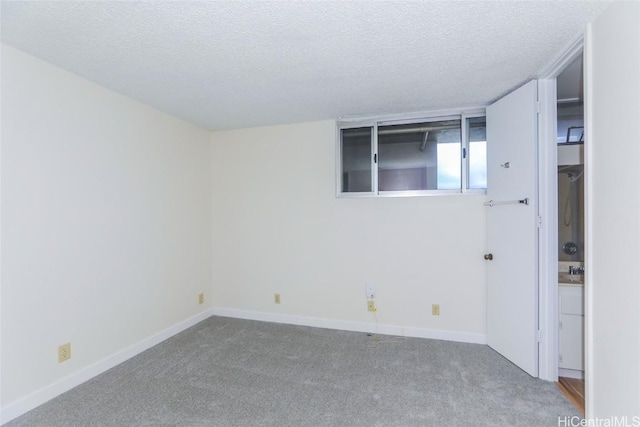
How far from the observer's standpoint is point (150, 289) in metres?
2.87

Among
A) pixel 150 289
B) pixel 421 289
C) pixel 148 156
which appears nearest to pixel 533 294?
pixel 421 289

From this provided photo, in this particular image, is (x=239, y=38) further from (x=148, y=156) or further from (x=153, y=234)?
(x=153, y=234)

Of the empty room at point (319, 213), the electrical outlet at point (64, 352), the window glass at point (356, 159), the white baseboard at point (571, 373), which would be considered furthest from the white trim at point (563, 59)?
the electrical outlet at point (64, 352)

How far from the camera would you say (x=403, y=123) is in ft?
10.2

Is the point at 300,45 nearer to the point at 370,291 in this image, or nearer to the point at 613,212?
the point at 613,212

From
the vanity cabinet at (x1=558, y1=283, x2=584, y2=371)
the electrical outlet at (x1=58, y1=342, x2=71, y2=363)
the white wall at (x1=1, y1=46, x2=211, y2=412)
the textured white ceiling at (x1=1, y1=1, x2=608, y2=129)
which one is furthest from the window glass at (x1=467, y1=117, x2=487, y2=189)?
the electrical outlet at (x1=58, y1=342, x2=71, y2=363)

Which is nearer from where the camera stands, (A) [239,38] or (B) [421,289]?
(A) [239,38]

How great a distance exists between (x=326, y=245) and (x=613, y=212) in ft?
7.69

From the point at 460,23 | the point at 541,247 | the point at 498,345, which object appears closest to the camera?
the point at 460,23

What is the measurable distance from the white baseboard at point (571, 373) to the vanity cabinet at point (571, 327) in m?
0.05

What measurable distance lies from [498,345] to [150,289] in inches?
129

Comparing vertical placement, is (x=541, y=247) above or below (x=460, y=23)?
below

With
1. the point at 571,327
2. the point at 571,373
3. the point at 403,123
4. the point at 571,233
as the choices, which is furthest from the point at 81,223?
the point at 571,233

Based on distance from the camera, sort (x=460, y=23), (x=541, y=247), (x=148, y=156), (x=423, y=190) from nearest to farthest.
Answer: (x=460, y=23) < (x=541, y=247) < (x=148, y=156) < (x=423, y=190)
